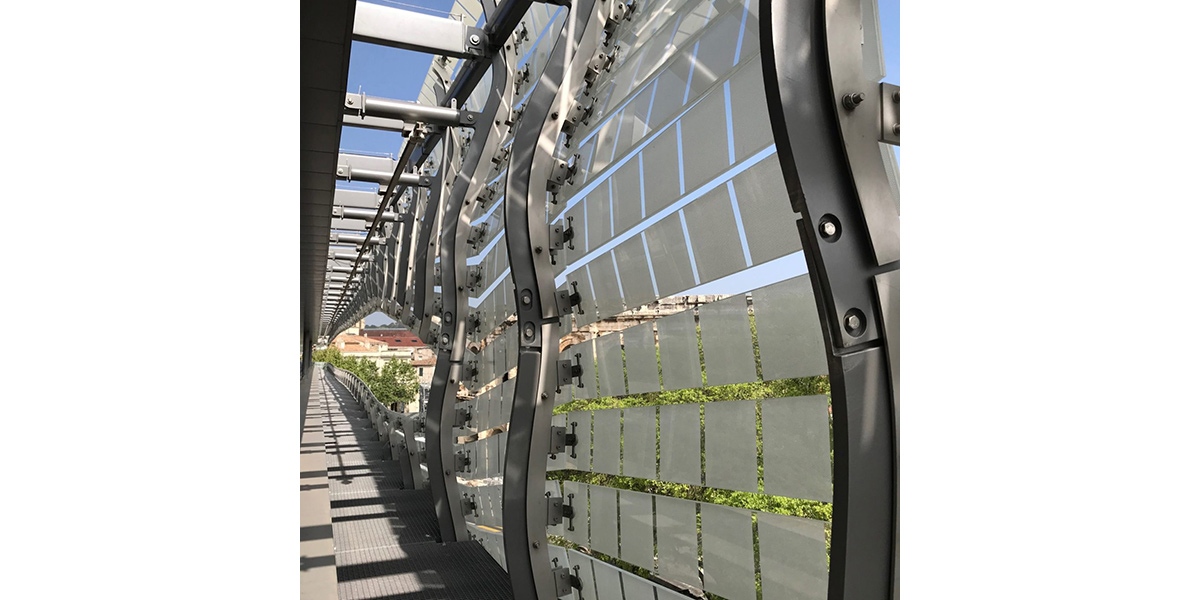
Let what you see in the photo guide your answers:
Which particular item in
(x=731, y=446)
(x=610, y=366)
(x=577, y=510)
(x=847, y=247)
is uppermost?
(x=847, y=247)

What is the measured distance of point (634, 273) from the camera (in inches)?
109

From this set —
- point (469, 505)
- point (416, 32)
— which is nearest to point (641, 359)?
point (469, 505)

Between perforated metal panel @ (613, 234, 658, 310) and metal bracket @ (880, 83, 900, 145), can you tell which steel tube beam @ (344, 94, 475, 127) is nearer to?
perforated metal panel @ (613, 234, 658, 310)

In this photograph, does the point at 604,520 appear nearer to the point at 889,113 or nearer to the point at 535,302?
the point at 535,302

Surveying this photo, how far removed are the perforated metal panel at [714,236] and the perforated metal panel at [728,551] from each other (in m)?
0.70

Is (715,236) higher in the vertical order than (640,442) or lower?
higher

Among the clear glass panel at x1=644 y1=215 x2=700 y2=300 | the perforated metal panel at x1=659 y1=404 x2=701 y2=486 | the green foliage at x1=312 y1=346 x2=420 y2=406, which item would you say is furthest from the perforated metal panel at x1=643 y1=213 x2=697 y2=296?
the green foliage at x1=312 y1=346 x2=420 y2=406

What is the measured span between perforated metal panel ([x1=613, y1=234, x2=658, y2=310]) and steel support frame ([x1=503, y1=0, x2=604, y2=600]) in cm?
55

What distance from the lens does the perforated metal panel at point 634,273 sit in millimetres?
2688

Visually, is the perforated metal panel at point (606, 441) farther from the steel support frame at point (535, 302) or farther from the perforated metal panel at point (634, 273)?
the perforated metal panel at point (634, 273)

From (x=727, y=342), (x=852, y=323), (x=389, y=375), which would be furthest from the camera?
(x=389, y=375)

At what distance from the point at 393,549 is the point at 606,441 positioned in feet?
7.66

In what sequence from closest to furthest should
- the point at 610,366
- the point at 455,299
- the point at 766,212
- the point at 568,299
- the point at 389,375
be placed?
the point at 766,212, the point at 610,366, the point at 568,299, the point at 455,299, the point at 389,375
